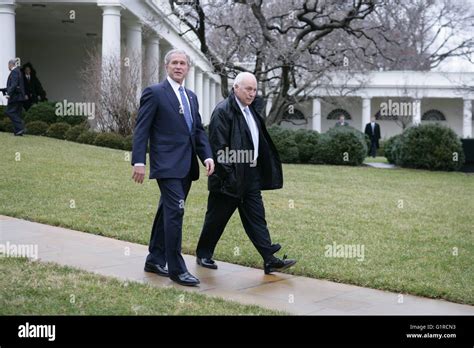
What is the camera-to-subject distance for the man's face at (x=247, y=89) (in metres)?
6.69

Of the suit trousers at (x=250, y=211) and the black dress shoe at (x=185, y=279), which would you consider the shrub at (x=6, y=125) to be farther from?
the black dress shoe at (x=185, y=279)

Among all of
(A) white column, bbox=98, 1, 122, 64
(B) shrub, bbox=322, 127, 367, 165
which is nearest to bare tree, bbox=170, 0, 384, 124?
(A) white column, bbox=98, 1, 122, 64

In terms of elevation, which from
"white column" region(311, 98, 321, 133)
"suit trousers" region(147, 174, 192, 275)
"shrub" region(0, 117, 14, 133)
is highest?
"white column" region(311, 98, 321, 133)

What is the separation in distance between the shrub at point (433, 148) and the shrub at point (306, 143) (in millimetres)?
2879

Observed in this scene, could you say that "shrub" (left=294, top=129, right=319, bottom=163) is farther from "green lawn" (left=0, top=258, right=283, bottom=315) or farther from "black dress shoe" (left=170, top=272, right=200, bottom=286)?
"green lawn" (left=0, top=258, right=283, bottom=315)

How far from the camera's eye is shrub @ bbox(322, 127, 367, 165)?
67.7 ft

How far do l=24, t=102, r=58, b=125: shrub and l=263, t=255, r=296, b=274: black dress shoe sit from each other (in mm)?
16057

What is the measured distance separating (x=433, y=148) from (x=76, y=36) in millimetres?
21386

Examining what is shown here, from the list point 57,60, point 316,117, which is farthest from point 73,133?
point 316,117

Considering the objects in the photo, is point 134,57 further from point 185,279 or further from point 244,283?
point 185,279

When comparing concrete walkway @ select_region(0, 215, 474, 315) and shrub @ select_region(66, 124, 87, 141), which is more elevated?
shrub @ select_region(66, 124, 87, 141)

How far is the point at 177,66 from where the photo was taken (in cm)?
630
